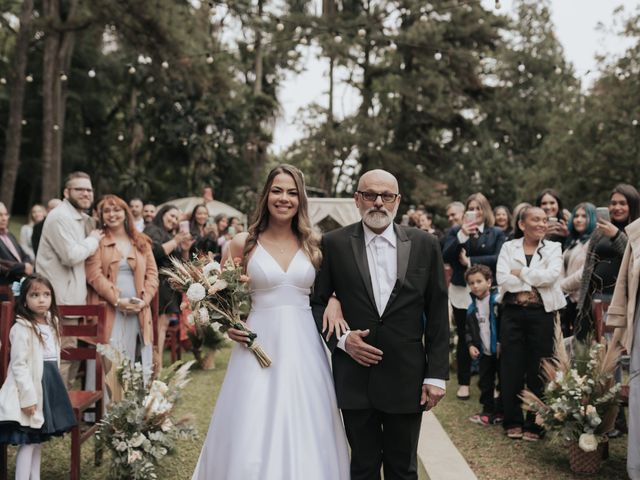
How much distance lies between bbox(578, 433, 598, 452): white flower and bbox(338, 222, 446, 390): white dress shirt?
2475mm

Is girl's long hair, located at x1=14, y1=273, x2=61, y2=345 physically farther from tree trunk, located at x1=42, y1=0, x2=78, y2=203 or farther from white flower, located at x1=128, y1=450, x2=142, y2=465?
tree trunk, located at x1=42, y1=0, x2=78, y2=203

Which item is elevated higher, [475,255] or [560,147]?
[560,147]

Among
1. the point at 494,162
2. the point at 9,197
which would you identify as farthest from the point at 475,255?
the point at 494,162

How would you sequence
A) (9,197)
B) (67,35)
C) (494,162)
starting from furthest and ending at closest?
(494,162) → (67,35) → (9,197)

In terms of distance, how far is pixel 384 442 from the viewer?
12.6 feet

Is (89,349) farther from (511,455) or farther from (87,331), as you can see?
(511,455)

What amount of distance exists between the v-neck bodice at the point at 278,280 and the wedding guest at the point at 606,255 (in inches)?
118

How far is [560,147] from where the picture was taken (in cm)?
2562

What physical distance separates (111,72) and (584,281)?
3366 cm

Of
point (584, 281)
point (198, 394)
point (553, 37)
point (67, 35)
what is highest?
point (553, 37)

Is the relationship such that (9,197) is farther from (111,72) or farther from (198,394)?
(111,72)

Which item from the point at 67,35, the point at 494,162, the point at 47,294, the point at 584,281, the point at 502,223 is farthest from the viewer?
the point at 494,162

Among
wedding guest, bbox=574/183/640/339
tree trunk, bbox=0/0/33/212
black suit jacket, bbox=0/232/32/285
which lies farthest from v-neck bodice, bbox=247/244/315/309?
tree trunk, bbox=0/0/33/212

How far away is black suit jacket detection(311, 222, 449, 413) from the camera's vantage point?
365 cm
